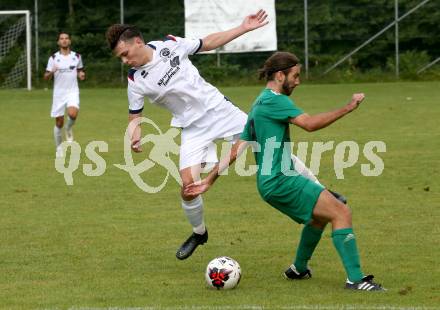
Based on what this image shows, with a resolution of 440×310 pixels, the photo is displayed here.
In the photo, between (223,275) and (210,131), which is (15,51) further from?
(223,275)

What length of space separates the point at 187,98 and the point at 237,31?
2.48 ft

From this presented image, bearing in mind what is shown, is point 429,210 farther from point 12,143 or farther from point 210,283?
point 12,143

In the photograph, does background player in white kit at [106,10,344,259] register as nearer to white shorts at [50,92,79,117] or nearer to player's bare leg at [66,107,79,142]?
player's bare leg at [66,107,79,142]

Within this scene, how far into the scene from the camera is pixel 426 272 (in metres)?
8.52

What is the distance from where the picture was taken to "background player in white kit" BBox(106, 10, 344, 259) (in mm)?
9586

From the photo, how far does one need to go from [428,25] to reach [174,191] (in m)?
23.5

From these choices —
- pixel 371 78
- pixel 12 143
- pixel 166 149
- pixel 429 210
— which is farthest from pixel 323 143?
pixel 371 78

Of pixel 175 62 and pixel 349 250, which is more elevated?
pixel 175 62

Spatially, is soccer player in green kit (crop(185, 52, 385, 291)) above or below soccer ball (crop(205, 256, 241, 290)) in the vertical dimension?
above

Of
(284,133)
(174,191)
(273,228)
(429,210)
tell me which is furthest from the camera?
(174,191)

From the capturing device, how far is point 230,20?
112 ft

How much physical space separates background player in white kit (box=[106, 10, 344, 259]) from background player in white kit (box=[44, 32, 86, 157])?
9180 mm

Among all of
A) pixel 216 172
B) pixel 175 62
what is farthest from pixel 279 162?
pixel 175 62

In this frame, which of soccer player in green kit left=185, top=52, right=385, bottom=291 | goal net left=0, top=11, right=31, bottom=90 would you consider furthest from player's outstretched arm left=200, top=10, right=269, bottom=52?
goal net left=0, top=11, right=31, bottom=90
